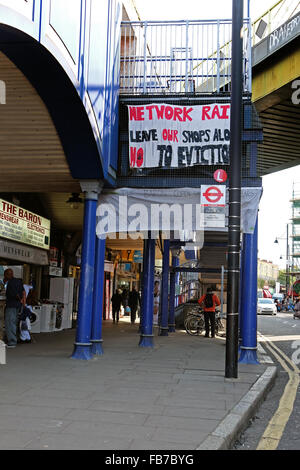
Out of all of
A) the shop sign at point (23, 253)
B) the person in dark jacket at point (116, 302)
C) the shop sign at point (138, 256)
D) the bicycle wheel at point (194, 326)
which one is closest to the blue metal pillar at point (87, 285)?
the shop sign at point (23, 253)

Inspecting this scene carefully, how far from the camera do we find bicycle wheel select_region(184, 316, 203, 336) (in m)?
17.2

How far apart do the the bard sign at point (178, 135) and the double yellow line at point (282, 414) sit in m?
4.60

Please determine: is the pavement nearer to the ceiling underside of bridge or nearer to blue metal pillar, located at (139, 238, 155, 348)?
blue metal pillar, located at (139, 238, 155, 348)

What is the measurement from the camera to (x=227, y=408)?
19.1 ft

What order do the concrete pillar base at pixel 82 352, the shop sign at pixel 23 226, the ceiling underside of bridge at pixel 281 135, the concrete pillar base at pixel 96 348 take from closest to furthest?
1. the concrete pillar base at pixel 82 352
2. the concrete pillar base at pixel 96 348
3. the shop sign at pixel 23 226
4. the ceiling underside of bridge at pixel 281 135

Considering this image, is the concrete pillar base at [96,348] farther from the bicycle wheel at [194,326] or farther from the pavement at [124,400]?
the bicycle wheel at [194,326]

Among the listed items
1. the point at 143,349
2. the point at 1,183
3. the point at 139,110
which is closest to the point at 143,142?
the point at 139,110

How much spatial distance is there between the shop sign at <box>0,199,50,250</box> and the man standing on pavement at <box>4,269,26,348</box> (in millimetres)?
1880

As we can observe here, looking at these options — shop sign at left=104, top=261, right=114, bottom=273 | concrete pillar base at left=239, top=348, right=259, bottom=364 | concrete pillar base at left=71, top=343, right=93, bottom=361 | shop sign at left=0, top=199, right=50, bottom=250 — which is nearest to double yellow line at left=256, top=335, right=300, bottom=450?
concrete pillar base at left=239, top=348, right=259, bottom=364

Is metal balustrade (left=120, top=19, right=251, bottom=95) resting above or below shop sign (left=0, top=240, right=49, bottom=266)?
above

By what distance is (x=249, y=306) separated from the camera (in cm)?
1027

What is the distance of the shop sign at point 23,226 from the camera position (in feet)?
41.4
